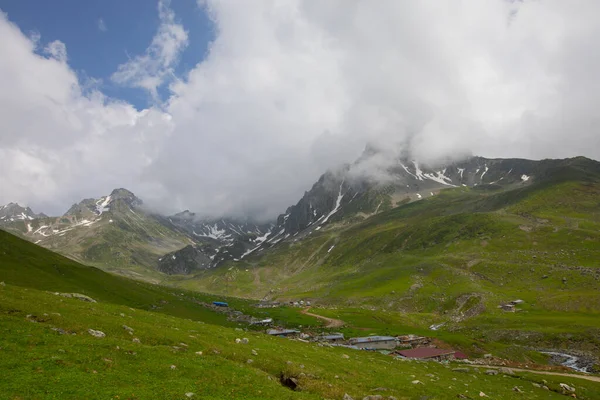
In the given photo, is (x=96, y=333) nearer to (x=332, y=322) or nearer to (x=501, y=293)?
(x=332, y=322)

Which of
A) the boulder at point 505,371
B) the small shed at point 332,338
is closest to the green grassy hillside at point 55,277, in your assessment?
the small shed at point 332,338

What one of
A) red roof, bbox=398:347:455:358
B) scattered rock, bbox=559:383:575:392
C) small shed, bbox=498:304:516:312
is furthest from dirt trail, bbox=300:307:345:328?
scattered rock, bbox=559:383:575:392

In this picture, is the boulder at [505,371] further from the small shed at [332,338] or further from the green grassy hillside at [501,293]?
the small shed at [332,338]

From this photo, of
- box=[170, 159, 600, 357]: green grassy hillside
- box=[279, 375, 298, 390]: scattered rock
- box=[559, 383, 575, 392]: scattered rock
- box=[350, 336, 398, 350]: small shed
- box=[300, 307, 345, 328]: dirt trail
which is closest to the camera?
box=[279, 375, 298, 390]: scattered rock

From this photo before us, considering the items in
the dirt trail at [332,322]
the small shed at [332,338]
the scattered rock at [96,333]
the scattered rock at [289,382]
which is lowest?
the dirt trail at [332,322]

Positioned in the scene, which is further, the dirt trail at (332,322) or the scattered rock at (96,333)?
the dirt trail at (332,322)

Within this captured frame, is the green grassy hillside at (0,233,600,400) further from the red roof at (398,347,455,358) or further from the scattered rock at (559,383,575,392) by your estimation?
the red roof at (398,347,455,358)

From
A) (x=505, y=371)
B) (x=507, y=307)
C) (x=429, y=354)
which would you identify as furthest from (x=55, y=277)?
(x=507, y=307)

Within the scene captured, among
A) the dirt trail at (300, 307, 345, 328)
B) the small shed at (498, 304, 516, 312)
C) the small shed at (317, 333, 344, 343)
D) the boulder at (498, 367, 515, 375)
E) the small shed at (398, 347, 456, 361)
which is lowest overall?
the dirt trail at (300, 307, 345, 328)

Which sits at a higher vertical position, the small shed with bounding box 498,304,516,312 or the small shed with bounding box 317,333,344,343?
the small shed with bounding box 498,304,516,312

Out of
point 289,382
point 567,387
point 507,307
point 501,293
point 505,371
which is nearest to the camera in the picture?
point 289,382

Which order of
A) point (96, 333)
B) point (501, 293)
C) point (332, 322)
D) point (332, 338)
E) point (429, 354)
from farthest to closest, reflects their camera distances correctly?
point (501, 293) < point (332, 322) < point (332, 338) < point (429, 354) < point (96, 333)

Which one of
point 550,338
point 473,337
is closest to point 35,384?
point 473,337

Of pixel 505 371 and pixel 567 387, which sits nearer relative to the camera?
pixel 567 387
